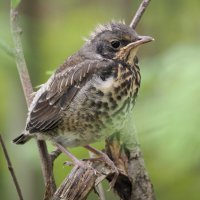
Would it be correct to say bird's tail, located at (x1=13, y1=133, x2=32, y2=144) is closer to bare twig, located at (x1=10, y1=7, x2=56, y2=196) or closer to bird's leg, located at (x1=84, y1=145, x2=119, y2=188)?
bird's leg, located at (x1=84, y1=145, x2=119, y2=188)

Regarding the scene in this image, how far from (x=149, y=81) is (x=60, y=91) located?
2.35ft

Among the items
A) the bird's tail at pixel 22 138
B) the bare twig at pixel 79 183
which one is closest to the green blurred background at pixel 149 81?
the bird's tail at pixel 22 138

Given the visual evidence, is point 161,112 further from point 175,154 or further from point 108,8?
point 108,8

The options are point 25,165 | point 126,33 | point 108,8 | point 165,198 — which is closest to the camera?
point 126,33

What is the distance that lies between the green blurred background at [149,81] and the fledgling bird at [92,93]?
0.25 metres

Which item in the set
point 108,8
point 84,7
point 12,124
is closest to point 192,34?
point 12,124

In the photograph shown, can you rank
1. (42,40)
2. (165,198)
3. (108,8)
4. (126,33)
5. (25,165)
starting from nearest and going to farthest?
(126,33)
(165,198)
(25,165)
(42,40)
(108,8)

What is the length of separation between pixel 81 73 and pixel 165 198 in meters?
2.28

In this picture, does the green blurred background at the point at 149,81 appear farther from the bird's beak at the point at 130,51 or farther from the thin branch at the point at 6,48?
the bird's beak at the point at 130,51

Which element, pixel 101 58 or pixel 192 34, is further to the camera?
pixel 192 34

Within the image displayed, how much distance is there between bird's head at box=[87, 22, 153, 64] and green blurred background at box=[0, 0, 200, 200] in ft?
1.33

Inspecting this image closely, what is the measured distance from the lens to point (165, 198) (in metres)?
6.53

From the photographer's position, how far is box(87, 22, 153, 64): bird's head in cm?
450

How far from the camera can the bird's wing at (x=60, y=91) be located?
4.58 metres
